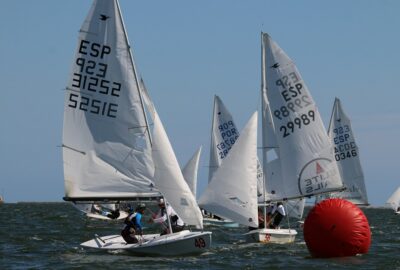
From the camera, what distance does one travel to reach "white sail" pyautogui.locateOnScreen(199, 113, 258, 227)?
27.5 m

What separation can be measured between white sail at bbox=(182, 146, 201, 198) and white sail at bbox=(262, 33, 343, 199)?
2005 cm

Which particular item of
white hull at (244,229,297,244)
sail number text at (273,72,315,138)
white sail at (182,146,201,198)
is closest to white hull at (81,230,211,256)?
white hull at (244,229,297,244)

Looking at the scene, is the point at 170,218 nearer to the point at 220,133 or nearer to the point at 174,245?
the point at 174,245

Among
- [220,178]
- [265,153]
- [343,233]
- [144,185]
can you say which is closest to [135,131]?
[144,185]

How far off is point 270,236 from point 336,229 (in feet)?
26.5

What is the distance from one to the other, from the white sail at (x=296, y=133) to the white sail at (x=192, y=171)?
65.8 ft

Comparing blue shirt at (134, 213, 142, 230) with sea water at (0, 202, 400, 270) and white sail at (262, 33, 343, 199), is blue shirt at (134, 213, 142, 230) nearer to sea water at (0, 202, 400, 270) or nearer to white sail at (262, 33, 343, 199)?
sea water at (0, 202, 400, 270)

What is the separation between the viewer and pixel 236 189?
1094 inches

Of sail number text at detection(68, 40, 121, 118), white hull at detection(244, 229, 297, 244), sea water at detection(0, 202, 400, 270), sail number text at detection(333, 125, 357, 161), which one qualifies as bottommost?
sea water at detection(0, 202, 400, 270)

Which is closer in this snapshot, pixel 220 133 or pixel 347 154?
pixel 220 133

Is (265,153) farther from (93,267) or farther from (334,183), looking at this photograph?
(93,267)

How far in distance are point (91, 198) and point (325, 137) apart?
39.4 ft

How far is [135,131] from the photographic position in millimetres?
25484

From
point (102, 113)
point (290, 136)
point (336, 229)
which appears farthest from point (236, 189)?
point (290, 136)
